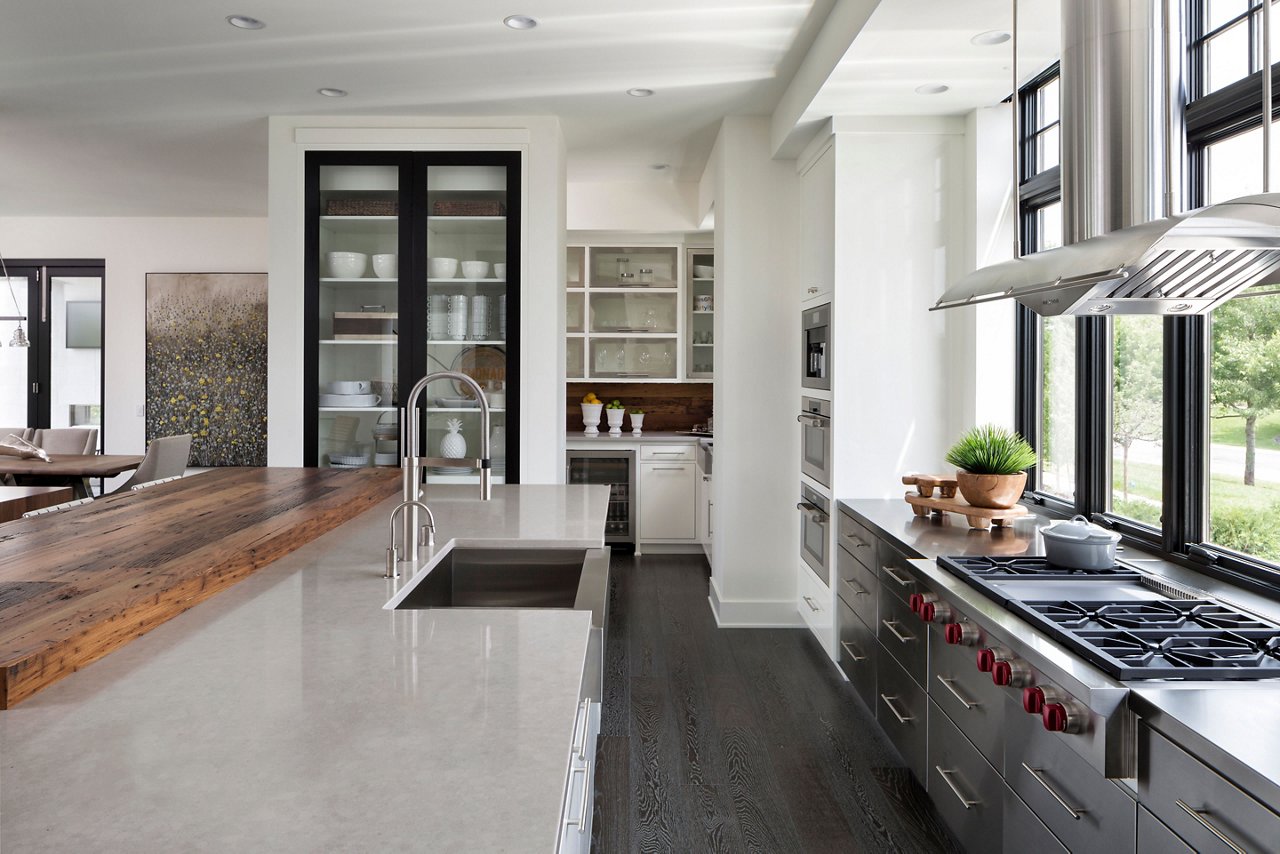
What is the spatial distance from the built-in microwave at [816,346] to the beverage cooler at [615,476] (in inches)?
85.6

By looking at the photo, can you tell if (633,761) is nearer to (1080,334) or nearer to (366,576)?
(366,576)

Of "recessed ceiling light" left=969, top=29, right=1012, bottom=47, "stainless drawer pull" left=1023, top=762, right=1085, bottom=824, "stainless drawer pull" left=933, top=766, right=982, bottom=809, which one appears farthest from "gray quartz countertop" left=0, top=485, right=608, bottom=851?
"recessed ceiling light" left=969, top=29, right=1012, bottom=47

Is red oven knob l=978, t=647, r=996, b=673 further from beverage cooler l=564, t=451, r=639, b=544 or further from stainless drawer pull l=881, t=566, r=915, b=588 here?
beverage cooler l=564, t=451, r=639, b=544

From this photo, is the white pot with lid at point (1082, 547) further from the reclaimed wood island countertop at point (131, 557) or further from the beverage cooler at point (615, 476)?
the beverage cooler at point (615, 476)

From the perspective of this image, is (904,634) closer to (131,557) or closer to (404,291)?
(131,557)

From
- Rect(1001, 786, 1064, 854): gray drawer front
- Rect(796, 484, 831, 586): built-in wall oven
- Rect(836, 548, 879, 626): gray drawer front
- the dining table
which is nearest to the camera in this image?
Rect(1001, 786, 1064, 854): gray drawer front

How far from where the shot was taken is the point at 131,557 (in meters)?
1.51

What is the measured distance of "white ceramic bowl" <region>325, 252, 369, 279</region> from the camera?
176 inches

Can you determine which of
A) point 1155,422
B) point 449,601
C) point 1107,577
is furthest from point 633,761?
point 1155,422

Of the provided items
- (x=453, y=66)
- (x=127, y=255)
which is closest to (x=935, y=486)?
(x=453, y=66)

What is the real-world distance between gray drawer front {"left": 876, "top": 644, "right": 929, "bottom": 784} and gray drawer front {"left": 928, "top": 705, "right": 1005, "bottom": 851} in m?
0.08

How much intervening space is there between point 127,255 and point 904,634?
22.5 feet

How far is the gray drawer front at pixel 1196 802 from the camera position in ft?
3.74

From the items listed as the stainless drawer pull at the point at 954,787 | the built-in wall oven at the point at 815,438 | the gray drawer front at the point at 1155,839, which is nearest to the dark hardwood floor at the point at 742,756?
the stainless drawer pull at the point at 954,787
